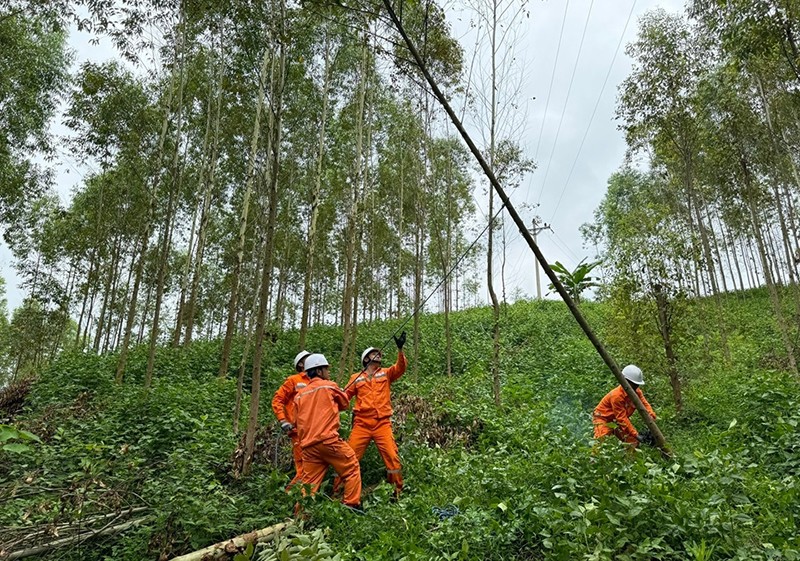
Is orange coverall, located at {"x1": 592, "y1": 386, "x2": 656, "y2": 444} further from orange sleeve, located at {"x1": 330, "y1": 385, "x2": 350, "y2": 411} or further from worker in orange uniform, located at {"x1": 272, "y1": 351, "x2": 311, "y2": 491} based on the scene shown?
worker in orange uniform, located at {"x1": 272, "y1": 351, "x2": 311, "y2": 491}

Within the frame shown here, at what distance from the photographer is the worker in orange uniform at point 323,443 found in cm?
440

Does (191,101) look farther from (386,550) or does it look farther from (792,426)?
(792,426)

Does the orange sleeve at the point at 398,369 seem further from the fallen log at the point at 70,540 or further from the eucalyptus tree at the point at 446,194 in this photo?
the eucalyptus tree at the point at 446,194

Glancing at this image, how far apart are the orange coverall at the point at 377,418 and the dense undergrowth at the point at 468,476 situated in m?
0.28

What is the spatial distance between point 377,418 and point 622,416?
9.16 feet

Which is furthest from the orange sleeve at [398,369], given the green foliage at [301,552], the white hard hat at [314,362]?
the green foliage at [301,552]

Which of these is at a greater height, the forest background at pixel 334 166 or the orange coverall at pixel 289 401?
the forest background at pixel 334 166

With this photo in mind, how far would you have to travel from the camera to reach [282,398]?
5156mm

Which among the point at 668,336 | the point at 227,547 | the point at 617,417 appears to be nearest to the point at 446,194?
the point at 668,336

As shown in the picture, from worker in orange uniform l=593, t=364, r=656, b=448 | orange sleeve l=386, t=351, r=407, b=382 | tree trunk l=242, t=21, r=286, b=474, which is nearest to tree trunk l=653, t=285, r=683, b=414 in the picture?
worker in orange uniform l=593, t=364, r=656, b=448

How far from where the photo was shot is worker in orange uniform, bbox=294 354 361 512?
14.4 ft

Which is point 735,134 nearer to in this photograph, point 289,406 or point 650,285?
point 650,285

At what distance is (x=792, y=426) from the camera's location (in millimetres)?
4414

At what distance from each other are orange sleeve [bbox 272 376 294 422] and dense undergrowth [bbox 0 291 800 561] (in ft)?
1.49
